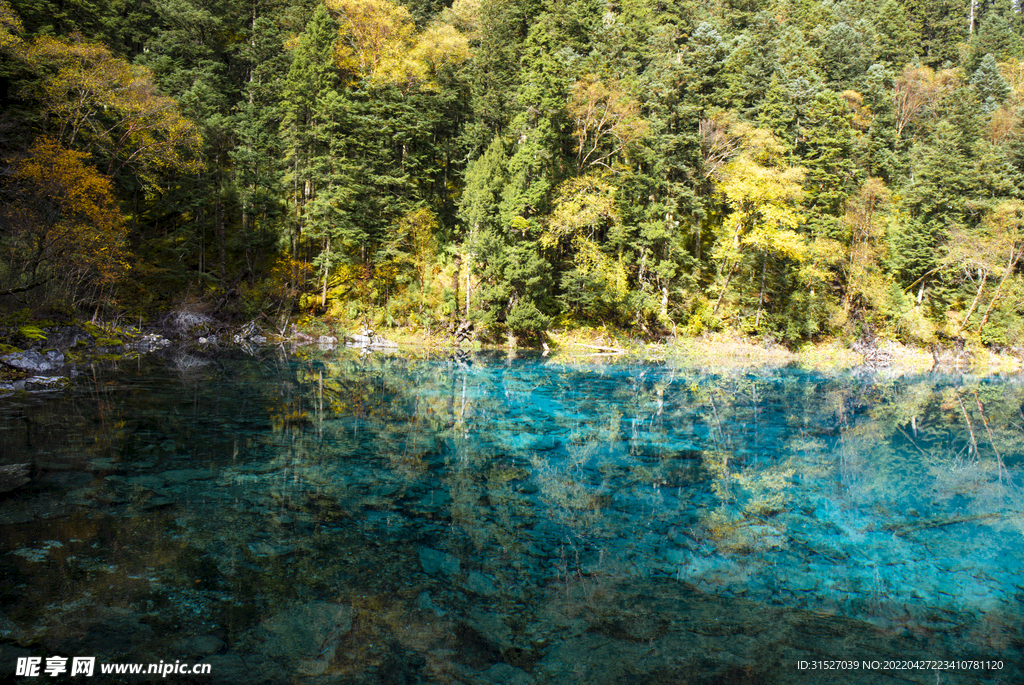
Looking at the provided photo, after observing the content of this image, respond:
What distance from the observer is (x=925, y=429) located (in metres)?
12.0

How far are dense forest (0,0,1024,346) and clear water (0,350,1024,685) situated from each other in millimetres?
15044

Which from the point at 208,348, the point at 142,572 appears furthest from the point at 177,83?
the point at 142,572

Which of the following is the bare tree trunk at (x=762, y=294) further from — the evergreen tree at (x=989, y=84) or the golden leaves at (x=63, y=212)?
the golden leaves at (x=63, y=212)

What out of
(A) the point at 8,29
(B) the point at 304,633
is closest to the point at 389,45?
(A) the point at 8,29

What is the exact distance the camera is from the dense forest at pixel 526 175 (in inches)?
952

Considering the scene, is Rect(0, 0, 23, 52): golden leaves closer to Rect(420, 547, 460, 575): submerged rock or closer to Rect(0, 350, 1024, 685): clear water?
Rect(0, 350, 1024, 685): clear water

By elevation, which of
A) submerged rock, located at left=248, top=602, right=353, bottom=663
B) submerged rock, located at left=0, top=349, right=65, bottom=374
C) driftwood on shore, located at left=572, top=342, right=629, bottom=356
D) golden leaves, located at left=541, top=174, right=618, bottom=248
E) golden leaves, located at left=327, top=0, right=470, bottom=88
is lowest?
driftwood on shore, located at left=572, top=342, right=629, bottom=356

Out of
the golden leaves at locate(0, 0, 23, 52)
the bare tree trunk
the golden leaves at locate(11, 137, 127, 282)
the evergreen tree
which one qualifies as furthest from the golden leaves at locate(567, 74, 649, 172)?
the evergreen tree

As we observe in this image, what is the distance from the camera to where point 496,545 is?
5.25m

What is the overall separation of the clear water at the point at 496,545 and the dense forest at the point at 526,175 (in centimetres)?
1504

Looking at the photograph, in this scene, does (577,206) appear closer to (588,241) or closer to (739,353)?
(588,241)

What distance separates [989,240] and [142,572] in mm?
39538

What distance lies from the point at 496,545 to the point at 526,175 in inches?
865

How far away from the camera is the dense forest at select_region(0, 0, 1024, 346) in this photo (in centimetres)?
2417
